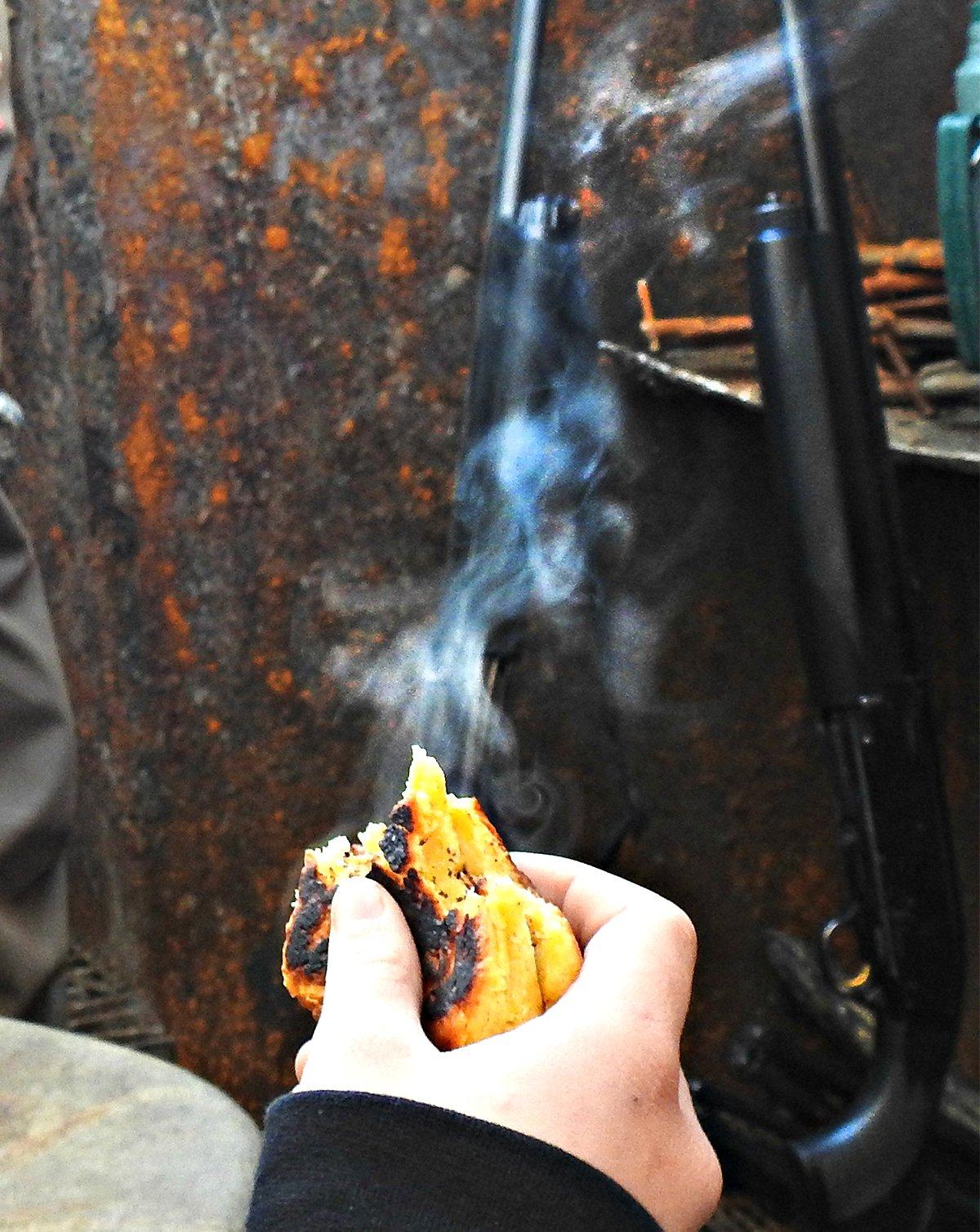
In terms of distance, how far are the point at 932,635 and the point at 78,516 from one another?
995mm

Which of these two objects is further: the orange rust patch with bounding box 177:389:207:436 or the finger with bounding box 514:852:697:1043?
the orange rust patch with bounding box 177:389:207:436

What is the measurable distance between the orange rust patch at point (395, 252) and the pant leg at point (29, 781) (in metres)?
0.49

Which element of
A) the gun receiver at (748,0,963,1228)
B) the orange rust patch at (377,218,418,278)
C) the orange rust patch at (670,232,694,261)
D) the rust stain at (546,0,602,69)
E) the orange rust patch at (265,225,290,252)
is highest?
the rust stain at (546,0,602,69)

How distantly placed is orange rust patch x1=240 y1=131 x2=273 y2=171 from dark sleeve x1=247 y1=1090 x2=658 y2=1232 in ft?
3.94

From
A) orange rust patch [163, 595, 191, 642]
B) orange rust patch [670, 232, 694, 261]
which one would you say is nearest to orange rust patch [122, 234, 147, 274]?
orange rust patch [163, 595, 191, 642]

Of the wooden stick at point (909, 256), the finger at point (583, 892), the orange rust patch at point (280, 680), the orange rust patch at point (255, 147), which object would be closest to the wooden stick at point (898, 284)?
the wooden stick at point (909, 256)

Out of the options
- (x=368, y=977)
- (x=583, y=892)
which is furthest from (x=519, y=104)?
(x=368, y=977)

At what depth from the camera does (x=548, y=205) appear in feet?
4.72

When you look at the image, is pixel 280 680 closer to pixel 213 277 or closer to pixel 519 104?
pixel 213 277

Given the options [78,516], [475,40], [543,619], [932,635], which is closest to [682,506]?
[543,619]

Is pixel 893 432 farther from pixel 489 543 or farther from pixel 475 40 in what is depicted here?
pixel 475 40

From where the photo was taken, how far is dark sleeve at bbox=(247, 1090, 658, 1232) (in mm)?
484

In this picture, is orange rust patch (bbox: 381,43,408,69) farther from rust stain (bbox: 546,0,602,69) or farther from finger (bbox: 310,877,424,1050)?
finger (bbox: 310,877,424,1050)

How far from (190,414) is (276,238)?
0.72 feet
